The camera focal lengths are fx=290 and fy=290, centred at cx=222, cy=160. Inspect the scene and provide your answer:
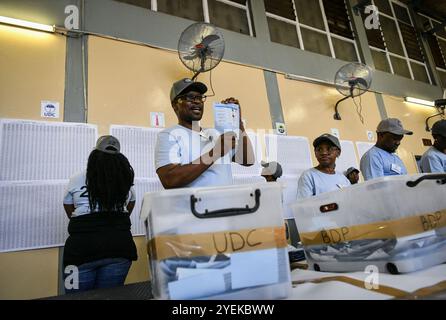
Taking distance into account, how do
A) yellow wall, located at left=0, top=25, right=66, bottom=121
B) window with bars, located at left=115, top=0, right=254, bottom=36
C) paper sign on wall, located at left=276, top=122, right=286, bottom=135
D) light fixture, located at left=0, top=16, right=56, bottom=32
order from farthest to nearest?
paper sign on wall, located at left=276, top=122, right=286, bottom=135, window with bars, located at left=115, top=0, right=254, bottom=36, light fixture, located at left=0, top=16, right=56, bottom=32, yellow wall, located at left=0, top=25, right=66, bottom=121

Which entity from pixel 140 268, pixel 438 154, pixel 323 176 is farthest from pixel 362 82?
pixel 140 268

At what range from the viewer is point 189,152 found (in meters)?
1.14

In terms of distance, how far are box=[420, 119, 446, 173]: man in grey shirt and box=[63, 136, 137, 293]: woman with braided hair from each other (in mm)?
2101

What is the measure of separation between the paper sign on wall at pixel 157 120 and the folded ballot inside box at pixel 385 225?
1869mm

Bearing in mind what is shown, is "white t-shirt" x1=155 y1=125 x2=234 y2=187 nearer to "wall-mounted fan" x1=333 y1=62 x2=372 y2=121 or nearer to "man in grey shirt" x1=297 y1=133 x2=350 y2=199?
"man in grey shirt" x1=297 y1=133 x2=350 y2=199

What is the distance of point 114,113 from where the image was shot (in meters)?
2.35

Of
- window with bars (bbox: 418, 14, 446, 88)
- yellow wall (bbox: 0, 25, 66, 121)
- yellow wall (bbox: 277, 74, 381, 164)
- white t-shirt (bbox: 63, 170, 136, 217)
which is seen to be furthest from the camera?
window with bars (bbox: 418, 14, 446, 88)

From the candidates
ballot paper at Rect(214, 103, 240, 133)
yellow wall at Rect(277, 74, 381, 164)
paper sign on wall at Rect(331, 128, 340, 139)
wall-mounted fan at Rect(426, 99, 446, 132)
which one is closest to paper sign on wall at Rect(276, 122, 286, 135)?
yellow wall at Rect(277, 74, 381, 164)

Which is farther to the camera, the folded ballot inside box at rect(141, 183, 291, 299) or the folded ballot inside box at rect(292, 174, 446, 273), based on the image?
the folded ballot inside box at rect(292, 174, 446, 273)

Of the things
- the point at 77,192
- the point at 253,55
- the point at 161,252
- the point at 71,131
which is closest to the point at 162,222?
the point at 161,252

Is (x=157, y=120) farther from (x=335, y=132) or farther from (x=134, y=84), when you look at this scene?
(x=335, y=132)

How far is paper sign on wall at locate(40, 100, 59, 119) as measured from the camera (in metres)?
2.12

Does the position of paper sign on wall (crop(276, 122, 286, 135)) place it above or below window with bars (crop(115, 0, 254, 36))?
below

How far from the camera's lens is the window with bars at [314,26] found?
378 cm
